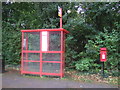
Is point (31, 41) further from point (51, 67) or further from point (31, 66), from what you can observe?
point (51, 67)

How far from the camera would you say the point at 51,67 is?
5055 millimetres

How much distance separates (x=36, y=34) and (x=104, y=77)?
11.8 feet

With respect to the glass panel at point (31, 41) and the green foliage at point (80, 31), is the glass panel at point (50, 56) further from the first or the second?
the green foliage at point (80, 31)

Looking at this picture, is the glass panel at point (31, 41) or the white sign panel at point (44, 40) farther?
the glass panel at point (31, 41)

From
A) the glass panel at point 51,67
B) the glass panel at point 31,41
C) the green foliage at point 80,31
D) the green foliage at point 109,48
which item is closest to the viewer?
the glass panel at point 51,67

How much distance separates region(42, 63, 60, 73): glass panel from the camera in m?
5.00

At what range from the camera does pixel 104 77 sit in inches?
215

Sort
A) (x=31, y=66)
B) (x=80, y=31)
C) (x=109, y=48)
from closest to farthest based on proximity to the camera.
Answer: (x=31, y=66), (x=109, y=48), (x=80, y=31)

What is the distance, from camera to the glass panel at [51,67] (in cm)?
500

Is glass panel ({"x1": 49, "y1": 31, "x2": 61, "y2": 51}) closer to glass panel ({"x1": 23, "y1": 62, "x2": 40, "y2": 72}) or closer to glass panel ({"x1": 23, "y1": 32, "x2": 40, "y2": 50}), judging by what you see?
glass panel ({"x1": 23, "y1": 32, "x2": 40, "y2": 50})

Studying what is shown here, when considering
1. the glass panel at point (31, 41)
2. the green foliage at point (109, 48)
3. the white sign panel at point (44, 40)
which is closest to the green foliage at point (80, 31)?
the green foliage at point (109, 48)

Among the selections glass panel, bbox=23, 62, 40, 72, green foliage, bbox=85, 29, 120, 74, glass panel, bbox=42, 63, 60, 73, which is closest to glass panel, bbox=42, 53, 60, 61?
glass panel, bbox=42, 63, 60, 73

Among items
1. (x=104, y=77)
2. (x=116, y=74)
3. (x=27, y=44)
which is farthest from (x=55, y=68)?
(x=116, y=74)

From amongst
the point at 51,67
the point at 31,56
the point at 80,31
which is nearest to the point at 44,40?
the point at 31,56
